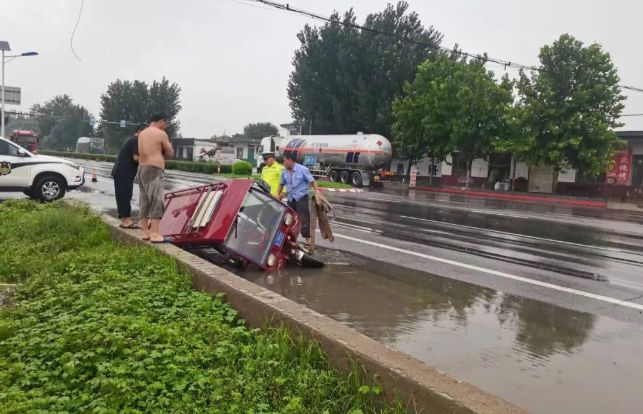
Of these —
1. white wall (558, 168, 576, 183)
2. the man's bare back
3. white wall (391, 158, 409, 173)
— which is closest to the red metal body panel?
the man's bare back

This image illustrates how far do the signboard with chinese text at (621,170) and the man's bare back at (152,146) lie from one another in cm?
3204

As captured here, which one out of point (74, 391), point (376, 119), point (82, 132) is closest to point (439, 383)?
point (74, 391)

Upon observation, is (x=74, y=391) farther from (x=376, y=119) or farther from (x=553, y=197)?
(x=376, y=119)

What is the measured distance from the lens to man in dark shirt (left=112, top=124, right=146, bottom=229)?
26.3ft

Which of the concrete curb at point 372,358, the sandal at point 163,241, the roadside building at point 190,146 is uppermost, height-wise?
the roadside building at point 190,146

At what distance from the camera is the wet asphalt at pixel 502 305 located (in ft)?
13.6

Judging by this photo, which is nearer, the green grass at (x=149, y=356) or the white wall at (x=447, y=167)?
the green grass at (x=149, y=356)

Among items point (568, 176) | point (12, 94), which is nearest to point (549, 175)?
point (568, 176)

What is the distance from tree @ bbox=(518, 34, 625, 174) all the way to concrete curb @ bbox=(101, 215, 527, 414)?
28429 millimetres

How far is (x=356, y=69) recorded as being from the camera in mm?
46625

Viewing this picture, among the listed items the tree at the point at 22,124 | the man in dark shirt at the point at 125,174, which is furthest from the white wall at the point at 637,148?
the tree at the point at 22,124

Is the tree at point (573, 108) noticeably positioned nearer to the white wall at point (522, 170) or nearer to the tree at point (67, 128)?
the white wall at point (522, 170)

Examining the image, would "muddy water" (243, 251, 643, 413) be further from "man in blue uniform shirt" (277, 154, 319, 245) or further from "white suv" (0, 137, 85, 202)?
"white suv" (0, 137, 85, 202)

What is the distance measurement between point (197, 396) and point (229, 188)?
4399 millimetres
